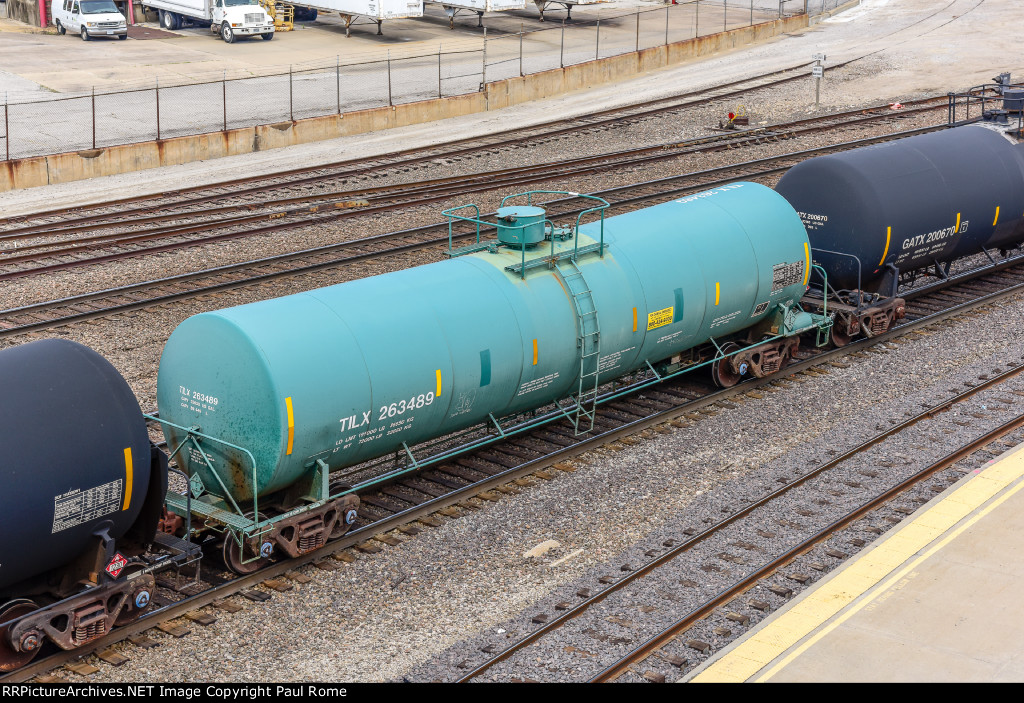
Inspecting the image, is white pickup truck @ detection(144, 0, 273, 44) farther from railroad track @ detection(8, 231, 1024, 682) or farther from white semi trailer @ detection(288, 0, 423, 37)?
railroad track @ detection(8, 231, 1024, 682)

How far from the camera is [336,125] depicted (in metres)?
40.4

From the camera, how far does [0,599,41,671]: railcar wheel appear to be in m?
11.2

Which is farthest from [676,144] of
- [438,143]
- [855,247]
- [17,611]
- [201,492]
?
[17,611]

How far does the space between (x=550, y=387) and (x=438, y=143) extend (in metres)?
24.2

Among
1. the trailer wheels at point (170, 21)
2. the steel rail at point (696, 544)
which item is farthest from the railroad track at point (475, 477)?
the trailer wheels at point (170, 21)

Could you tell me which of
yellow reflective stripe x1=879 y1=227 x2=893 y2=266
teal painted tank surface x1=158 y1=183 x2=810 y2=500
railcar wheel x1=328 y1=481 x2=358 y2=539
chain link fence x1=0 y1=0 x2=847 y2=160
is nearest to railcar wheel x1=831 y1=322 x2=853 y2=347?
yellow reflective stripe x1=879 y1=227 x2=893 y2=266

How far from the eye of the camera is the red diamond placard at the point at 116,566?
38.1 ft

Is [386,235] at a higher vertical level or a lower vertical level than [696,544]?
higher

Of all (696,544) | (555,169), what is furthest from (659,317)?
(555,169)

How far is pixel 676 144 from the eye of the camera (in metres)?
36.8

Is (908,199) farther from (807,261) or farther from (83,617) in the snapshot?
(83,617)

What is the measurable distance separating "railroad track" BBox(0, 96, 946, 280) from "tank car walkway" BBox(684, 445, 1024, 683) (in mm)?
17839

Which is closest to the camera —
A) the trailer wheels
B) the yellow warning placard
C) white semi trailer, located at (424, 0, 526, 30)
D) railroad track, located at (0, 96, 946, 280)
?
the yellow warning placard

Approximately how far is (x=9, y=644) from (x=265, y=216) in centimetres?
1843
